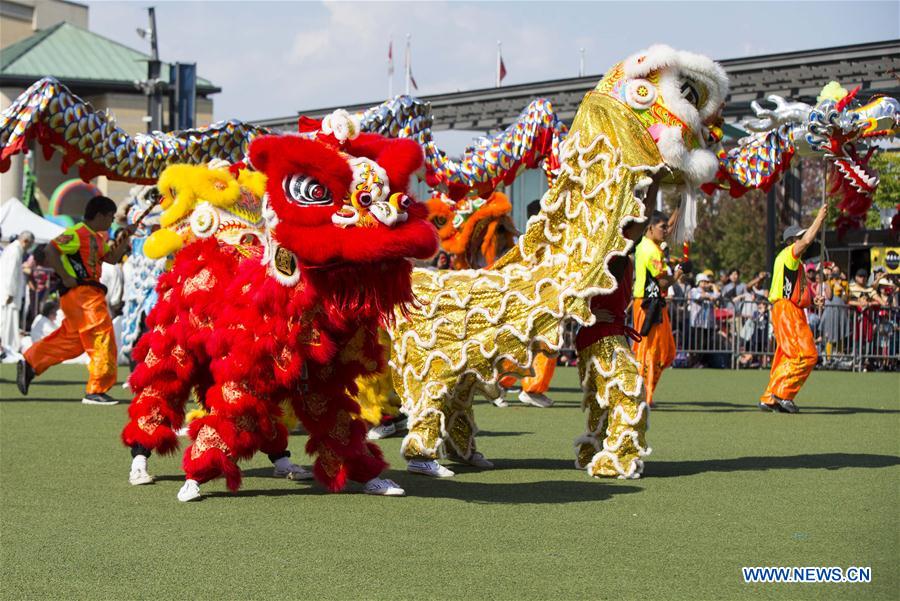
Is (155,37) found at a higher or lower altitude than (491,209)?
higher

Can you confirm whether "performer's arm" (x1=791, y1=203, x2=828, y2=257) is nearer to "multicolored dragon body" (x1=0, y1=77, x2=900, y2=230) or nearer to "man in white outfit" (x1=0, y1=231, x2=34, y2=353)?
"multicolored dragon body" (x1=0, y1=77, x2=900, y2=230)

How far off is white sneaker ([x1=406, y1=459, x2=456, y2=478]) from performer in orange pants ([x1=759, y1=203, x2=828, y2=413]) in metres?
5.51

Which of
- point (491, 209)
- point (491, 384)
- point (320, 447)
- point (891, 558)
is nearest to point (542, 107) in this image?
point (491, 209)

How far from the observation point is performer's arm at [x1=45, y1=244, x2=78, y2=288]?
463 inches

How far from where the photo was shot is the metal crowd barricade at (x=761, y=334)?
19.7 metres

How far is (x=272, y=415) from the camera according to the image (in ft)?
21.3

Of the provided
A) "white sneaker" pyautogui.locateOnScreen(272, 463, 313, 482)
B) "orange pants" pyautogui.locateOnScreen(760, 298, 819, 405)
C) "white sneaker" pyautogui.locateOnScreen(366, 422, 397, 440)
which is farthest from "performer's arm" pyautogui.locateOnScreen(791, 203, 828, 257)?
"white sneaker" pyautogui.locateOnScreen(272, 463, 313, 482)

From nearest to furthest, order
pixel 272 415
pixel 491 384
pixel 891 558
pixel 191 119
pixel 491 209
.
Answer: pixel 891 558 → pixel 272 415 → pixel 491 384 → pixel 491 209 → pixel 191 119

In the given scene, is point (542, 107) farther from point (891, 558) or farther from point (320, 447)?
point (891, 558)

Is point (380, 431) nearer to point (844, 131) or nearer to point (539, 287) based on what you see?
point (539, 287)

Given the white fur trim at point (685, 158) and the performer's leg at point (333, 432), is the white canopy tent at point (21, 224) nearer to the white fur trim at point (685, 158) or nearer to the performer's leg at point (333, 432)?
the performer's leg at point (333, 432)

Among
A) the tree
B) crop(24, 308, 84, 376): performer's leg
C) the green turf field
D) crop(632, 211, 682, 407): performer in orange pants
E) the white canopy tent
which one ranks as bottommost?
the green turf field

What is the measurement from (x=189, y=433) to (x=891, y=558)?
11.0 ft

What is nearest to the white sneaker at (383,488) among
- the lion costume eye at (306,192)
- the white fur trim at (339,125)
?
the lion costume eye at (306,192)
